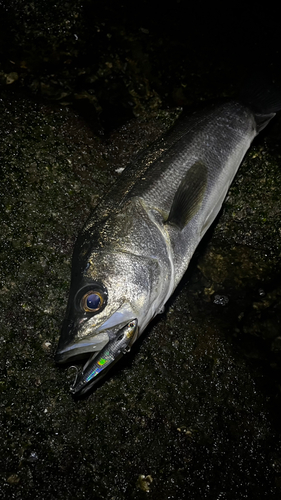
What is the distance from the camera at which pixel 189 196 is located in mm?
2689

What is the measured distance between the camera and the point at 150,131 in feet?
11.2

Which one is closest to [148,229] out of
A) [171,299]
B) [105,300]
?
[105,300]

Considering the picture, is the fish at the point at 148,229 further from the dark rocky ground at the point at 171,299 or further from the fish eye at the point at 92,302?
the dark rocky ground at the point at 171,299

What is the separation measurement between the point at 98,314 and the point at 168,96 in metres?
2.35

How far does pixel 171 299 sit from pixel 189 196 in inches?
35.1

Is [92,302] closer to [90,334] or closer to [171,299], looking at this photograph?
[90,334]

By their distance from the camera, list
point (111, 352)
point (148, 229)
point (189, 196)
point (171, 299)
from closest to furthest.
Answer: point (111, 352)
point (148, 229)
point (189, 196)
point (171, 299)

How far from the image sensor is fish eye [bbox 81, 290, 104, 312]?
2.27m

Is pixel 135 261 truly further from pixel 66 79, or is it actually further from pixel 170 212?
pixel 66 79

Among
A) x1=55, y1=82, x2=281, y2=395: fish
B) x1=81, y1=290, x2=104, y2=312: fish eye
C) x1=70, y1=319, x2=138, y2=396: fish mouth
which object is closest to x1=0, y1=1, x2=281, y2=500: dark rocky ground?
x1=55, y1=82, x2=281, y2=395: fish

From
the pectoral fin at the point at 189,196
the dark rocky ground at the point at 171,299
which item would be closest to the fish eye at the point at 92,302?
the dark rocky ground at the point at 171,299

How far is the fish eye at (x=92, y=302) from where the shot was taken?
2271mm

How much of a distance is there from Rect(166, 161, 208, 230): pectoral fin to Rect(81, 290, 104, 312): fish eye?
0.77 metres

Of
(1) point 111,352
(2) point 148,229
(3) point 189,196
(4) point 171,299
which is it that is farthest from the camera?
(4) point 171,299
